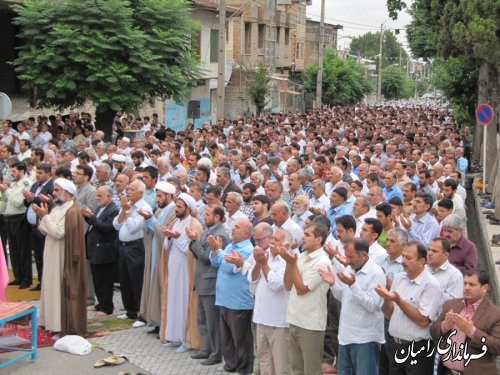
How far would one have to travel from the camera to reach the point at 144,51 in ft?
69.9

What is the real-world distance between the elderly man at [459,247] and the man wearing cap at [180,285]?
9.01 feet

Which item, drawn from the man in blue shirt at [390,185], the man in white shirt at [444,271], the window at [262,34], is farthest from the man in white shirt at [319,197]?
the window at [262,34]

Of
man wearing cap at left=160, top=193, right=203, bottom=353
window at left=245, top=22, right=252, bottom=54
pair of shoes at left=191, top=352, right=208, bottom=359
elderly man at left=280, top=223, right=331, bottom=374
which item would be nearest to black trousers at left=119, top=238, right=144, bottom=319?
man wearing cap at left=160, top=193, right=203, bottom=353

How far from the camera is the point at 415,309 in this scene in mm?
6238

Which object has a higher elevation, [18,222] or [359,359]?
[18,222]

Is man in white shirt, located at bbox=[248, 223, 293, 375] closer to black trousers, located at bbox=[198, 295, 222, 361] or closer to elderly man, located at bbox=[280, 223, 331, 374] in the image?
elderly man, located at bbox=[280, 223, 331, 374]

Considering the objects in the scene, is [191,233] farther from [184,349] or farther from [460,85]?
[460,85]

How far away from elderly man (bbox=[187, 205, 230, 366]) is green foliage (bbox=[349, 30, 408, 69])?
140203 mm

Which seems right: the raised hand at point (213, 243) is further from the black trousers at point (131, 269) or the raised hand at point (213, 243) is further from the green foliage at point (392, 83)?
the green foliage at point (392, 83)

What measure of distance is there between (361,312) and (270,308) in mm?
1096

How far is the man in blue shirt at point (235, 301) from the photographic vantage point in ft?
26.2

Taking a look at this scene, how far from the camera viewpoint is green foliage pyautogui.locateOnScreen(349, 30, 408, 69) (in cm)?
15012

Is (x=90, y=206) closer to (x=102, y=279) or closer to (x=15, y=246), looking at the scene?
(x=102, y=279)

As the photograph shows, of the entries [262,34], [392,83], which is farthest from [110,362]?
[392,83]
